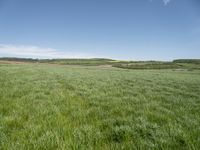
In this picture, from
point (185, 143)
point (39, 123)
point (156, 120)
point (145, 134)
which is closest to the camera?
point (185, 143)

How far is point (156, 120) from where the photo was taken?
5.74 m

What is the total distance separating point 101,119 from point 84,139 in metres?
1.74

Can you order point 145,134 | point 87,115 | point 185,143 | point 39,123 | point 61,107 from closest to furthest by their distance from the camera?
point 185,143 → point 145,134 → point 39,123 → point 87,115 → point 61,107

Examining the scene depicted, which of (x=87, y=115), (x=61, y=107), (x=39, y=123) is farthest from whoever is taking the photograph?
(x=61, y=107)

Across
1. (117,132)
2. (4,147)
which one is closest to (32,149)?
(4,147)

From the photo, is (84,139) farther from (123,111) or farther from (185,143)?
(123,111)

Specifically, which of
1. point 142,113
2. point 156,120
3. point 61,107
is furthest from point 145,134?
point 61,107

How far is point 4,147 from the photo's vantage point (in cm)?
367

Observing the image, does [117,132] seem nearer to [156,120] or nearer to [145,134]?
[145,134]

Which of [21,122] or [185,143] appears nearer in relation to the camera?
[185,143]

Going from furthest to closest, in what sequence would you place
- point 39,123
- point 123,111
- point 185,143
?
point 123,111
point 39,123
point 185,143

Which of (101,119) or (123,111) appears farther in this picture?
(123,111)

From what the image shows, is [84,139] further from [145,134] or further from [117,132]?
[145,134]

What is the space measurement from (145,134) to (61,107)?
3.73 meters
